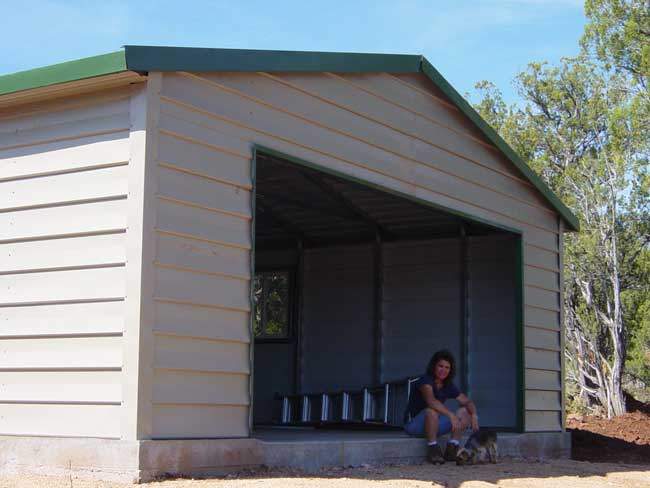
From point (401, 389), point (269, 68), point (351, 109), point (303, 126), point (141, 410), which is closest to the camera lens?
point (141, 410)

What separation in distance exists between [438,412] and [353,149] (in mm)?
2689

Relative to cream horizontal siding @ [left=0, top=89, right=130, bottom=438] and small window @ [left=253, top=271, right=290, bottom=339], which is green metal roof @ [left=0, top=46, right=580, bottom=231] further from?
small window @ [left=253, top=271, right=290, bottom=339]

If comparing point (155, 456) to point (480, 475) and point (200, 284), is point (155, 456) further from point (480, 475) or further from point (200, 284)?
point (480, 475)

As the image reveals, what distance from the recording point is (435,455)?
30.0 ft

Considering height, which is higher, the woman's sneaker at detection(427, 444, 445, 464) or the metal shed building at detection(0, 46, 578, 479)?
the metal shed building at detection(0, 46, 578, 479)

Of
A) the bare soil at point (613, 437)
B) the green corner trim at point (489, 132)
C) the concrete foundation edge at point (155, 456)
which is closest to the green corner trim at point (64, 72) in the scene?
the concrete foundation edge at point (155, 456)

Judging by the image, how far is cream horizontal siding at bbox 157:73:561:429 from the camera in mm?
7059

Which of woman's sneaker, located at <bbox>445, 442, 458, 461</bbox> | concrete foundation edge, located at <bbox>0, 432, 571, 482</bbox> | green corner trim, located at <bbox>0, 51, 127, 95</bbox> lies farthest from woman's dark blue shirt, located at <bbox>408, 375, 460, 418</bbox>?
green corner trim, located at <bbox>0, 51, 127, 95</bbox>

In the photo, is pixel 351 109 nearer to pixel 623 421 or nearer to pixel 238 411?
pixel 238 411

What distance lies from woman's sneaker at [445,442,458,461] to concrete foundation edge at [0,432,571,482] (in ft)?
4.77

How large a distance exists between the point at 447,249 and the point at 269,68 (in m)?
5.82

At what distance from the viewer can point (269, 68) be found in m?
7.75

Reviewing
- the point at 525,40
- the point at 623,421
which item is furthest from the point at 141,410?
the point at 525,40

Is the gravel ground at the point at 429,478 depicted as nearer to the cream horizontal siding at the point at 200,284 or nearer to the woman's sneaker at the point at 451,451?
the woman's sneaker at the point at 451,451
